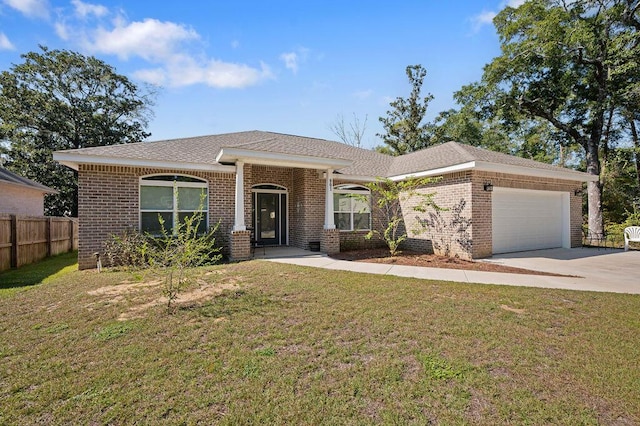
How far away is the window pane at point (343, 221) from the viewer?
40.6 feet

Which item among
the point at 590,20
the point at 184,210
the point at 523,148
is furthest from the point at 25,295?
the point at 523,148

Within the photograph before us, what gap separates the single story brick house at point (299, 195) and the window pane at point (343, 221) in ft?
0.15

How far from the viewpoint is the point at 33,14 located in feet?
35.2

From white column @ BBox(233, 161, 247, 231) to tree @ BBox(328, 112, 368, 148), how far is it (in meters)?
24.4

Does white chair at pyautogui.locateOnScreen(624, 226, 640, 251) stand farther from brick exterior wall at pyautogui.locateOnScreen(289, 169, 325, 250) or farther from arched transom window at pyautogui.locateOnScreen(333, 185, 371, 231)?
brick exterior wall at pyautogui.locateOnScreen(289, 169, 325, 250)

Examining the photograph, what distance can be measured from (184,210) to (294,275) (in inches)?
195

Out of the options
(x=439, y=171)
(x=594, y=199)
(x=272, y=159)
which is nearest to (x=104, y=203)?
(x=272, y=159)

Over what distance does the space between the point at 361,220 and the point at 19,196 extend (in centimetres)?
1614

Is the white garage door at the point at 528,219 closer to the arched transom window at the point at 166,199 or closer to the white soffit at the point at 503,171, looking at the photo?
the white soffit at the point at 503,171

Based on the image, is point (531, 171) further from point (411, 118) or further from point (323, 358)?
point (411, 118)

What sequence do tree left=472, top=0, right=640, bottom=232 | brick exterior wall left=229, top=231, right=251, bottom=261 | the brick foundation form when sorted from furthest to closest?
tree left=472, top=0, right=640, bottom=232 < the brick foundation < brick exterior wall left=229, top=231, right=251, bottom=261

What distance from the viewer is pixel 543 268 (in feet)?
27.5

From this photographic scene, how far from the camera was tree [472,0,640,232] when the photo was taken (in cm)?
1495

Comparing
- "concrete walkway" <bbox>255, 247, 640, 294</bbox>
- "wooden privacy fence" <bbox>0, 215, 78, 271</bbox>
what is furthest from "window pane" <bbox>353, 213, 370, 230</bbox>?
"wooden privacy fence" <bbox>0, 215, 78, 271</bbox>
